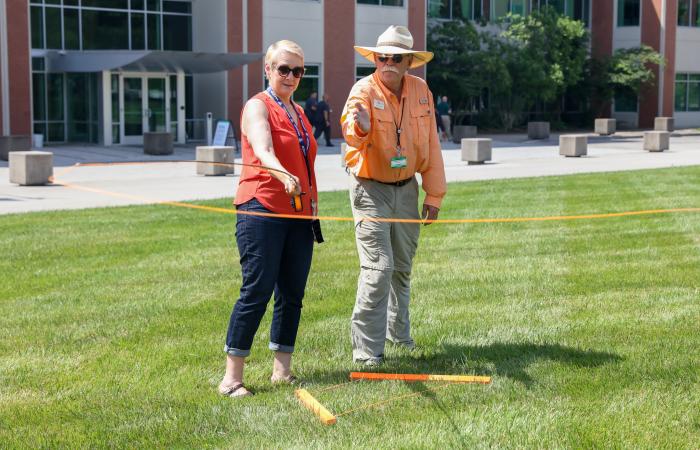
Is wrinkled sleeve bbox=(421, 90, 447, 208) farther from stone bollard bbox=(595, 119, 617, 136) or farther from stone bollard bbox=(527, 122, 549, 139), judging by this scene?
stone bollard bbox=(595, 119, 617, 136)

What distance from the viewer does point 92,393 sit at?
5.50m

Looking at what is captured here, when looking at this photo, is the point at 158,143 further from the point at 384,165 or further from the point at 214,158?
the point at 384,165

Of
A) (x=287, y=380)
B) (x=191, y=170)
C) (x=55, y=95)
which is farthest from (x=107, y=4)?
(x=287, y=380)

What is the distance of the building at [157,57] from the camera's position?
3155 centimetres

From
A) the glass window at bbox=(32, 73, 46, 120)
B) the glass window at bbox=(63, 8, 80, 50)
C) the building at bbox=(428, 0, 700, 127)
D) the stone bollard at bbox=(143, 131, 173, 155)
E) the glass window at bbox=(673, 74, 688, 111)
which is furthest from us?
the glass window at bbox=(673, 74, 688, 111)

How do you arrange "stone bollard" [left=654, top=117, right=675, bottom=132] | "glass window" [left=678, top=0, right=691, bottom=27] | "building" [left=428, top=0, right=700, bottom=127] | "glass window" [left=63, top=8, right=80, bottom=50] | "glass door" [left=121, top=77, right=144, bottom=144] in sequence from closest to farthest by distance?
1. "glass door" [left=121, top=77, right=144, bottom=144]
2. "glass window" [left=63, top=8, right=80, bottom=50]
3. "stone bollard" [left=654, top=117, right=675, bottom=132]
4. "building" [left=428, top=0, right=700, bottom=127]
5. "glass window" [left=678, top=0, right=691, bottom=27]

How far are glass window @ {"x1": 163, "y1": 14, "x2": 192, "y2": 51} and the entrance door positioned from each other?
2776mm

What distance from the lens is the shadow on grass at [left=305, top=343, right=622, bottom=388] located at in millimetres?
5836

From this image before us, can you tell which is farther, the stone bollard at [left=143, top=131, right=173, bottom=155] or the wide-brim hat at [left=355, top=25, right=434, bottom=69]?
the stone bollard at [left=143, top=131, right=173, bottom=155]

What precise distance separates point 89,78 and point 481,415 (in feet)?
100

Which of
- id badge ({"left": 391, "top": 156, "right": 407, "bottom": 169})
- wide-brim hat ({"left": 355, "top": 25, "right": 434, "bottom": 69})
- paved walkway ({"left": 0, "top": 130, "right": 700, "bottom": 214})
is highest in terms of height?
wide-brim hat ({"left": 355, "top": 25, "right": 434, "bottom": 69})

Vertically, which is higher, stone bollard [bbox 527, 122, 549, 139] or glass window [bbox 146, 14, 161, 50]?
glass window [bbox 146, 14, 161, 50]

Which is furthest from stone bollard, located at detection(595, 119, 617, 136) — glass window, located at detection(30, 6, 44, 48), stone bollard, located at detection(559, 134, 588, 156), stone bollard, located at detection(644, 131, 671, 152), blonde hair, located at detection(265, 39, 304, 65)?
blonde hair, located at detection(265, 39, 304, 65)

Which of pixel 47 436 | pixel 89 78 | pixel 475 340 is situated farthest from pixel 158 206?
pixel 89 78
